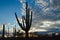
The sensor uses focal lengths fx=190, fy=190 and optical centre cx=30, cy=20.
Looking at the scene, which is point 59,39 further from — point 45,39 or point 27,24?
point 27,24

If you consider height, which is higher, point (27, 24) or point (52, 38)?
point (27, 24)

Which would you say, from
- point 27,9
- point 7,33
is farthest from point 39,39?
point 7,33

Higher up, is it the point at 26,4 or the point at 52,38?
the point at 26,4

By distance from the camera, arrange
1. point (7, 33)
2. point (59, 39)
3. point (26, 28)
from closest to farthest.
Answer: point (59, 39), point (26, 28), point (7, 33)

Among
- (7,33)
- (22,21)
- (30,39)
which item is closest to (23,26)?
(22,21)

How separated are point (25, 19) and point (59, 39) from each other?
5391 millimetres

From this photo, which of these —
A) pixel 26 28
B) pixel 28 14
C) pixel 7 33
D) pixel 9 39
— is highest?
pixel 28 14

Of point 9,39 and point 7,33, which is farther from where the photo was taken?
point 7,33

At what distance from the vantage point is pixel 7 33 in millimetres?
46688

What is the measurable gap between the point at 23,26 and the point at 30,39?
2.50 m

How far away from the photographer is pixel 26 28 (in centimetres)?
2625

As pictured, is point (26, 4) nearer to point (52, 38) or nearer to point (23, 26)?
point (23, 26)

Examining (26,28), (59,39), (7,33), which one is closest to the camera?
(59,39)

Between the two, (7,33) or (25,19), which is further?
(7,33)
